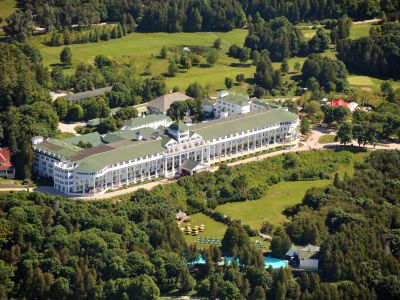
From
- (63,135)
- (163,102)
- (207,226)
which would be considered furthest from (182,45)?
(207,226)

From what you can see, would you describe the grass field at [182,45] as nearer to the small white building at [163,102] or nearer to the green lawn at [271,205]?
the small white building at [163,102]

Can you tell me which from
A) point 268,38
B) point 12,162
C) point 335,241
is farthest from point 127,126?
point 268,38

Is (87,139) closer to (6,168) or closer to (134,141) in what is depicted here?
(134,141)

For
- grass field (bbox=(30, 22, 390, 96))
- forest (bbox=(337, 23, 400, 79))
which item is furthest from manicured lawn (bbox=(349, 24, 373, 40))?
forest (bbox=(337, 23, 400, 79))

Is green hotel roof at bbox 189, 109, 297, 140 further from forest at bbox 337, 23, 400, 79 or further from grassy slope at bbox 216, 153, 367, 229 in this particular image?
forest at bbox 337, 23, 400, 79

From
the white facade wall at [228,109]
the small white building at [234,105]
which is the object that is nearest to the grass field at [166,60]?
the small white building at [234,105]

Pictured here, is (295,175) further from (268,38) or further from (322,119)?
(268,38)
